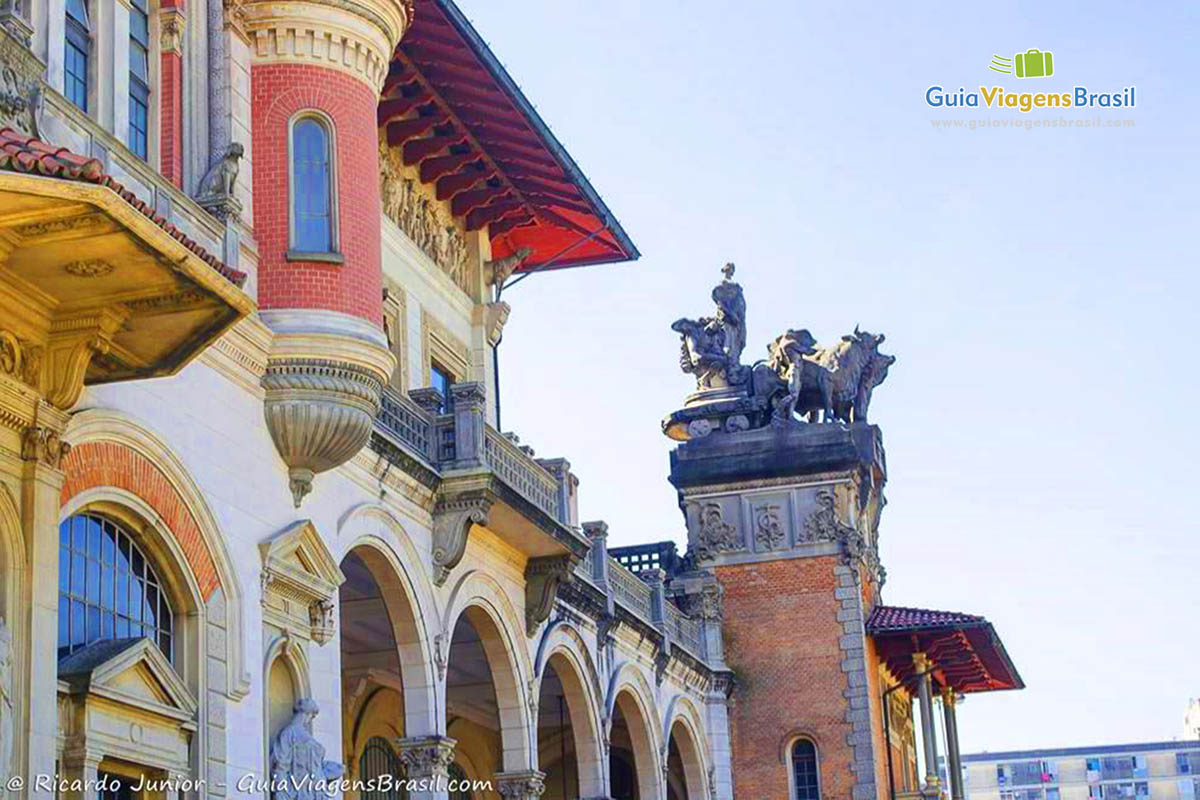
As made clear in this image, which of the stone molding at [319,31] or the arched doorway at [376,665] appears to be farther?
the arched doorway at [376,665]

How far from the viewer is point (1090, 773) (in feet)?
445

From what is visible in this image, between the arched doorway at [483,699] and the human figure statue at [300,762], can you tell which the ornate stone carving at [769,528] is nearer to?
the arched doorway at [483,699]

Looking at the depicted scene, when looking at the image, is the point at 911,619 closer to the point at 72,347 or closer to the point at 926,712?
the point at 926,712

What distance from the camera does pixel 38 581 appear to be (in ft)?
51.1

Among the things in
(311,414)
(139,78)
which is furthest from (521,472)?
(139,78)

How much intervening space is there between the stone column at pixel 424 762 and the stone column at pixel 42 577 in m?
8.46

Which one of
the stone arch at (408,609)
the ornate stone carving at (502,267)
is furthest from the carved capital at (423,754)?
the ornate stone carving at (502,267)

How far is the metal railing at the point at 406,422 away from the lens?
23.9 m

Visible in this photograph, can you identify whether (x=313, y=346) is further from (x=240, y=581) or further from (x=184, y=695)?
(x=184, y=695)

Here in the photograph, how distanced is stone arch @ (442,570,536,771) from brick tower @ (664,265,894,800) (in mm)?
13286

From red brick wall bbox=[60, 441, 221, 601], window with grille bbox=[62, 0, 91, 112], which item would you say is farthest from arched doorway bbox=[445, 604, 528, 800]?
window with grille bbox=[62, 0, 91, 112]

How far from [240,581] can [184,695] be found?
1.65 m

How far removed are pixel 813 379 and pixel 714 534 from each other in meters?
4.14

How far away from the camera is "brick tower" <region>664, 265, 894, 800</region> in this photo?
40.4 m
